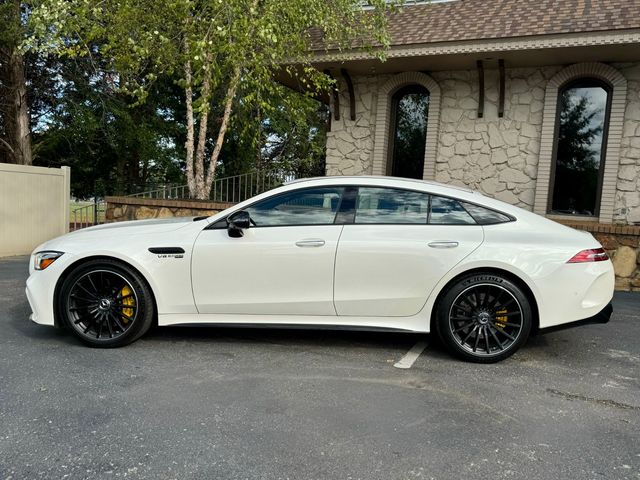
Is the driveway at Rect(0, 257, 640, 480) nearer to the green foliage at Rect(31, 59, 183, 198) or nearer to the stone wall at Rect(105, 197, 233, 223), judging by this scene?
the stone wall at Rect(105, 197, 233, 223)

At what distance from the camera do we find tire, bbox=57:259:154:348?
167 inches

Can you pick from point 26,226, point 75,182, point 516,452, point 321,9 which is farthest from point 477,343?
point 75,182

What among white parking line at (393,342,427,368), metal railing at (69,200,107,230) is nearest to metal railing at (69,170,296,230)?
metal railing at (69,200,107,230)

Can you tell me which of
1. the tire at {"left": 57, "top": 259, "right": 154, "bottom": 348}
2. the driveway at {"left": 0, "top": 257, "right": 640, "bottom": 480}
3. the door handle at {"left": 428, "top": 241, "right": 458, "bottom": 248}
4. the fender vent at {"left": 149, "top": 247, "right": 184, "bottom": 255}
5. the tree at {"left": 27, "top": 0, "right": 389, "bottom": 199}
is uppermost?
the tree at {"left": 27, "top": 0, "right": 389, "bottom": 199}

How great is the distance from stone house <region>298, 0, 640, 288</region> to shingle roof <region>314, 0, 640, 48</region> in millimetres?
24

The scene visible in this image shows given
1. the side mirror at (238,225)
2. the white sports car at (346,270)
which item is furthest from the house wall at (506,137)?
the side mirror at (238,225)

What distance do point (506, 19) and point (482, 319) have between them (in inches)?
272

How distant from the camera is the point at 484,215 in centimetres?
424

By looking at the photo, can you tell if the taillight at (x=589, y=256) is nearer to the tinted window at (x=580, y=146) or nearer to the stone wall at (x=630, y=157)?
the stone wall at (x=630, y=157)

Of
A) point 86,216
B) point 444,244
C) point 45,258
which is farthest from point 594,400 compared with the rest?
point 86,216

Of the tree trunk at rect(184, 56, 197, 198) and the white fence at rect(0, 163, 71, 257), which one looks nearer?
the tree trunk at rect(184, 56, 197, 198)

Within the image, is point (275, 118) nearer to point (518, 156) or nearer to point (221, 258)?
point (518, 156)

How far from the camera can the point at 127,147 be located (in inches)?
691

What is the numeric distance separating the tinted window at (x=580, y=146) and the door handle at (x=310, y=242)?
6.99 meters
